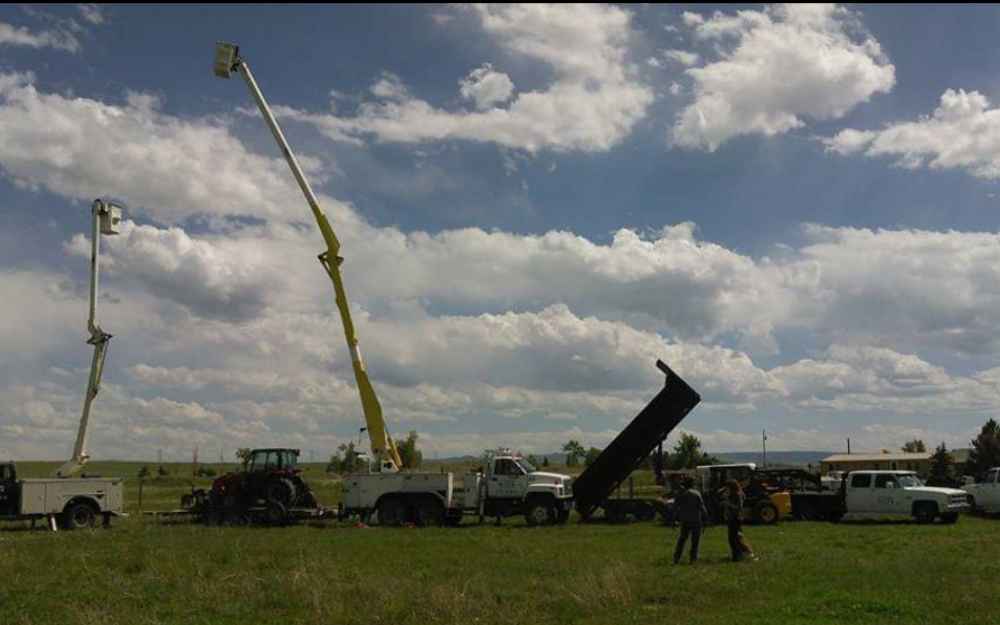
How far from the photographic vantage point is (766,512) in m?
27.0

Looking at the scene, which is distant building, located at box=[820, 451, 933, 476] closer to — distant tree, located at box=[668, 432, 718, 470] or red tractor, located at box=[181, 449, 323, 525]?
distant tree, located at box=[668, 432, 718, 470]

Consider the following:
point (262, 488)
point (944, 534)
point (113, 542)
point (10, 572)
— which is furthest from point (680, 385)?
point (10, 572)

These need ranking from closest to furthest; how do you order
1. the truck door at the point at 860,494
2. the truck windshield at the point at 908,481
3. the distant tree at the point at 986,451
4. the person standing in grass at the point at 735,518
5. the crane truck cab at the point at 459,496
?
1. the person standing in grass at the point at 735,518
2. the crane truck cab at the point at 459,496
3. the truck windshield at the point at 908,481
4. the truck door at the point at 860,494
5. the distant tree at the point at 986,451

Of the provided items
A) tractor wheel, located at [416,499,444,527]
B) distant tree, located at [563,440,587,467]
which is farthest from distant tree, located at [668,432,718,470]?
tractor wheel, located at [416,499,444,527]

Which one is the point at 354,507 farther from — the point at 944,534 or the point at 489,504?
the point at 944,534

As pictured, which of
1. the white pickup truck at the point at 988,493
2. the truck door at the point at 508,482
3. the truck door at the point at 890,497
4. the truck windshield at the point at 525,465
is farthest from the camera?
the white pickup truck at the point at 988,493

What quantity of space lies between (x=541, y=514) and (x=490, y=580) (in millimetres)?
12933

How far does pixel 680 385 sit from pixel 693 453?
51.1 meters

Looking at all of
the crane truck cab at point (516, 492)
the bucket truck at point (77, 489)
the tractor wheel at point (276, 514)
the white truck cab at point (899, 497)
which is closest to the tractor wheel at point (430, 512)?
the crane truck cab at point (516, 492)

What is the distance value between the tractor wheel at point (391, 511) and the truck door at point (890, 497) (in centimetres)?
1434

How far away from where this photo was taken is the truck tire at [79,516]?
86.4 feet

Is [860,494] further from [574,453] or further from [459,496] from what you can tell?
[574,453]

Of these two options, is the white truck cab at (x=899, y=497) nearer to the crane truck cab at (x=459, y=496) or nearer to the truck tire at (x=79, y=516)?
the crane truck cab at (x=459, y=496)

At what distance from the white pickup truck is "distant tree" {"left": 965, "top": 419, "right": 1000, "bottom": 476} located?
3091cm
